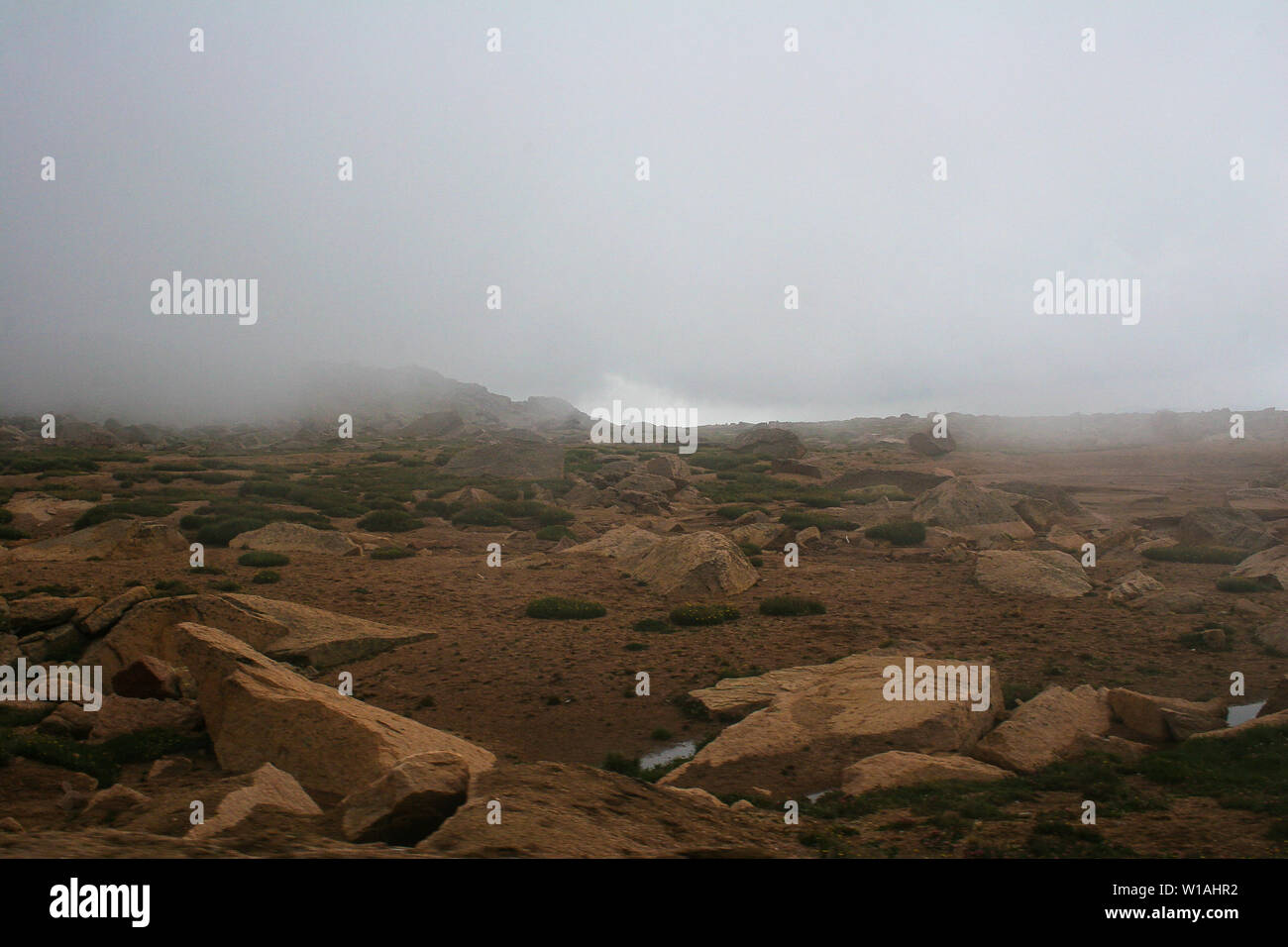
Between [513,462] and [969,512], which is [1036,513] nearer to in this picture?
[969,512]

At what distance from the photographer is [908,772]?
367 inches

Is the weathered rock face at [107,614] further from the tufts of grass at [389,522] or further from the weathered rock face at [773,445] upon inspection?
the weathered rock face at [773,445]

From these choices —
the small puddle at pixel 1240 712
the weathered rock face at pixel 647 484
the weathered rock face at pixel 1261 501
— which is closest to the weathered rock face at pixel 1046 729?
the small puddle at pixel 1240 712

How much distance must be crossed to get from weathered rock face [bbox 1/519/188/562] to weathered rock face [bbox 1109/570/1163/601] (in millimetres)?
27132

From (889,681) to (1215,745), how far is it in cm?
Answer: 425

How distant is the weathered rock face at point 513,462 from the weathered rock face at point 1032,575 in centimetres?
2825

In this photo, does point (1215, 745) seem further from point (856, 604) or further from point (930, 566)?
point (930, 566)

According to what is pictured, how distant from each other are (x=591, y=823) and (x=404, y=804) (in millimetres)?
1717

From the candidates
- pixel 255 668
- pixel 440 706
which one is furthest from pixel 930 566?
pixel 255 668

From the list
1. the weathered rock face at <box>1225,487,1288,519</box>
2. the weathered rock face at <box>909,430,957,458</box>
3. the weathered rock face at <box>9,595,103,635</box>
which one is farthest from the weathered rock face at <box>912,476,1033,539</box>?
the weathered rock face at <box>909,430,957,458</box>

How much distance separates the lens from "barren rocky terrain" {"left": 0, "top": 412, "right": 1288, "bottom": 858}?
727 centimetres

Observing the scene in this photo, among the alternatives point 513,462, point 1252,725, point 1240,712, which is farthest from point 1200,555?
point 513,462

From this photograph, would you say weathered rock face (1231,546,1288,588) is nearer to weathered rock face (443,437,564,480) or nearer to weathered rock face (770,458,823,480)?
weathered rock face (770,458,823,480)

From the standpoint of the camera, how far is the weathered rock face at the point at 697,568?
1989cm
